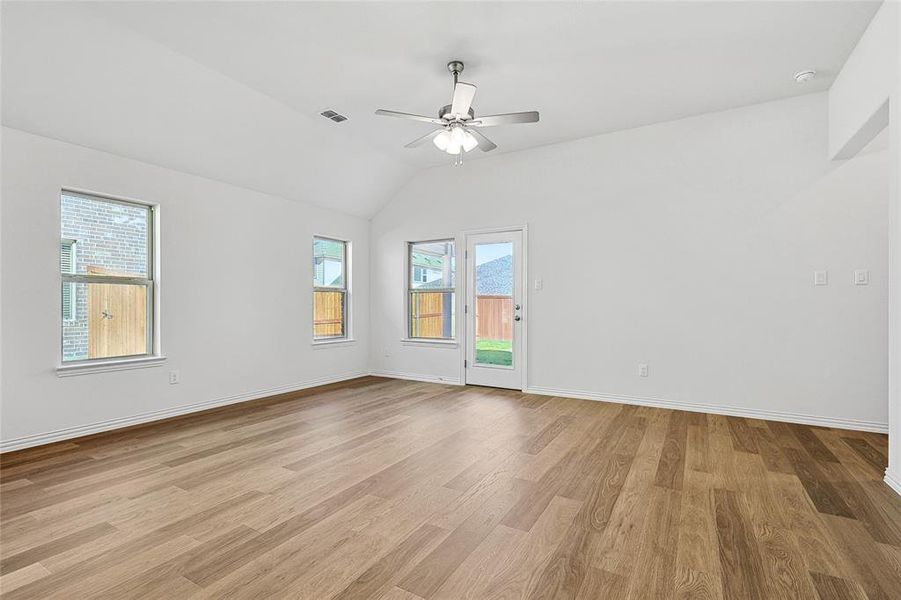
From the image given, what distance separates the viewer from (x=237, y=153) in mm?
4648

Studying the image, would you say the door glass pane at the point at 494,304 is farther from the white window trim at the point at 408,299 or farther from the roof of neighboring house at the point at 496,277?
the white window trim at the point at 408,299

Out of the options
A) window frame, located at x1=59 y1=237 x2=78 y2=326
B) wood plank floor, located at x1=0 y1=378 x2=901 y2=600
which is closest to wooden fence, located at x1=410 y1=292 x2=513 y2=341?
wood plank floor, located at x1=0 y1=378 x2=901 y2=600

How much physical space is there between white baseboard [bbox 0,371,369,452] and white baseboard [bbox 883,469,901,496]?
547cm

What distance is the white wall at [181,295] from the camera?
3441mm

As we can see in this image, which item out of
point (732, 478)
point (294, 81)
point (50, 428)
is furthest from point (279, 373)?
point (732, 478)

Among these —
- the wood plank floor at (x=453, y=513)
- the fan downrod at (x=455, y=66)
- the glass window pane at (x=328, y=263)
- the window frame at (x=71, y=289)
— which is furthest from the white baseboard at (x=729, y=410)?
the window frame at (x=71, y=289)

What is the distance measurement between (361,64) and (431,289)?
335cm

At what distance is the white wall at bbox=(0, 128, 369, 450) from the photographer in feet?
11.3

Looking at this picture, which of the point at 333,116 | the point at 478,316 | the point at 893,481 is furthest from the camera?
the point at 478,316

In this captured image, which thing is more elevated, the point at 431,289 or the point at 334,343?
the point at 431,289

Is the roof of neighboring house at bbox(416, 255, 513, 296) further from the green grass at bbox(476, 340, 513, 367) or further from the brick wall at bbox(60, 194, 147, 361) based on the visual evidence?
the brick wall at bbox(60, 194, 147, 361)

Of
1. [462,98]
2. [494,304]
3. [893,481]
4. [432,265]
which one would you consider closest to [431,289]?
[432,265]

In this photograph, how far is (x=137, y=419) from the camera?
416 centimetres

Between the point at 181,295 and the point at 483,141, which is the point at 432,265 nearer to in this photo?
the point at 483,141
